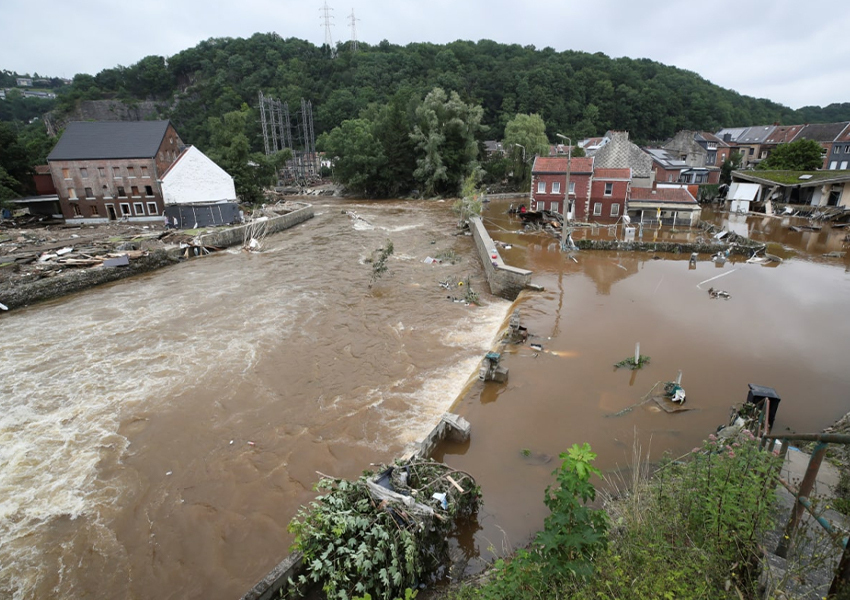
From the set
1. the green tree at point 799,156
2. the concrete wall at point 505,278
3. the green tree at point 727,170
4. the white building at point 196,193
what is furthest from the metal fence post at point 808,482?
the green tree at point 727,170

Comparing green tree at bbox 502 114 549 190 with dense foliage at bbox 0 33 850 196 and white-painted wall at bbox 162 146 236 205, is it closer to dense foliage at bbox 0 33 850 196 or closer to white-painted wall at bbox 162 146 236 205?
dense foliage at bbox 0 33 850 196

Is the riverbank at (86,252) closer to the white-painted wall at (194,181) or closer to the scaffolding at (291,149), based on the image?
the white-painted wall at (194,181)

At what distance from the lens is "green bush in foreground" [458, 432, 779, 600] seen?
3.91 meters

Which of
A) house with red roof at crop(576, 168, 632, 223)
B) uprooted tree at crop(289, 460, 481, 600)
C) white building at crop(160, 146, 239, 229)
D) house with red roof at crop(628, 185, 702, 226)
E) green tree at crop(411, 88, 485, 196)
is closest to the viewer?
uprooted tree at crop(289, 460, 481, 600)

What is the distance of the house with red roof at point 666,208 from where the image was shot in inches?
1310

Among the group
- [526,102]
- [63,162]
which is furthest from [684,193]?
[526,102]

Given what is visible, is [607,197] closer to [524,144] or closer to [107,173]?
[524,144]

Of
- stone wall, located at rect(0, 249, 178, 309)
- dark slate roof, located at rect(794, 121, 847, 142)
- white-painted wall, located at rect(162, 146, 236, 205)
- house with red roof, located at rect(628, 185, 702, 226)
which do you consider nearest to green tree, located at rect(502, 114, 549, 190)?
house with red roof, located at rect(628, 185, 702, 226)

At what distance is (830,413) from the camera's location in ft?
32.5

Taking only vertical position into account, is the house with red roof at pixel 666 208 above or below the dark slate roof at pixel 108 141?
below

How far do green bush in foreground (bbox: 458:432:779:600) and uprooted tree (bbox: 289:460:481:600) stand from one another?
0.94 m

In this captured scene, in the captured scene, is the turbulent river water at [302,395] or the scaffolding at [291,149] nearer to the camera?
the turbulent river water at [302,395]

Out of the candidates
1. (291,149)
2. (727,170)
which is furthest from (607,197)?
(291,149)

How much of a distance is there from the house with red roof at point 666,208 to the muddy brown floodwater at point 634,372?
11967 mm
